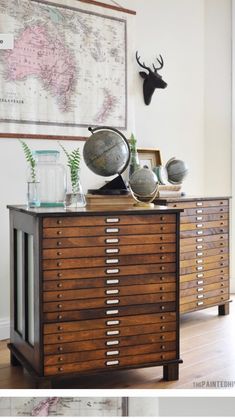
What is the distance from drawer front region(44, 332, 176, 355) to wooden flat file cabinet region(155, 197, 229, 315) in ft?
3.28

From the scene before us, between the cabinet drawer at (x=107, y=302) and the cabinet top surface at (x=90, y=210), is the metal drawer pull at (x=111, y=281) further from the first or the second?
the cabinet top surface at (x=90, y=210)

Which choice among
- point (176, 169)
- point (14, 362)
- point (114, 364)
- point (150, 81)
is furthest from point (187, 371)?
point (150, 81)

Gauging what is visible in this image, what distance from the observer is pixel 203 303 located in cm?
408

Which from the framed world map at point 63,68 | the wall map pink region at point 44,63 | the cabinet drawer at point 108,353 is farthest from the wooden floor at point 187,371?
the wall map pink region at point 44,63

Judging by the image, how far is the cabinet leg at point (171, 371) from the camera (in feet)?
9.56

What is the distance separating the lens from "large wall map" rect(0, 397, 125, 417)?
8.07 feet

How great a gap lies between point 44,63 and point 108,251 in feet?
4.84

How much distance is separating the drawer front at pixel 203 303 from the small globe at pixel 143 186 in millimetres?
1040

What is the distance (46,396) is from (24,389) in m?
0.21

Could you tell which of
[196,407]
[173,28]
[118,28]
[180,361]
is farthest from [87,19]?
[196,407]

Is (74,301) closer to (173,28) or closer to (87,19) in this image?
(87,19)

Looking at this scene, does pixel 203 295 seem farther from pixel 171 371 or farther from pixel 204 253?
pixel 171 371

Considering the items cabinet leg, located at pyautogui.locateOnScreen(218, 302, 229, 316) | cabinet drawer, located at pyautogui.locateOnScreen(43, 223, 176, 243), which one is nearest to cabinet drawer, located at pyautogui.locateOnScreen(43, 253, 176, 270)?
cabinet drawer, located at pyautogui.locateOnScreen(43, 223, 176, 243)

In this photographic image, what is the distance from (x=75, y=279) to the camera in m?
2.69
